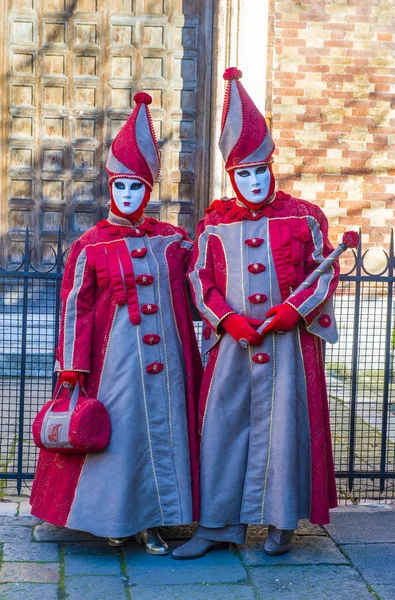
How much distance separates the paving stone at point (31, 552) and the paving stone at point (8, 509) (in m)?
0.38

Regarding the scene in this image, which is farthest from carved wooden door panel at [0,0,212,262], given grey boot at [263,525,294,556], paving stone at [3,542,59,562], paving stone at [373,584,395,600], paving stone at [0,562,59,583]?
paving stone at [373,584,395,600]

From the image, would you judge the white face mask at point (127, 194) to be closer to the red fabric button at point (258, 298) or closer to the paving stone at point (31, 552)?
the red fabric button at point (258, 298)

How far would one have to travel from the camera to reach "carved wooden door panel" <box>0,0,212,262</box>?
25.6ft

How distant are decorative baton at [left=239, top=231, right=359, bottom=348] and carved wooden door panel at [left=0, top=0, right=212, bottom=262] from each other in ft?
14.5

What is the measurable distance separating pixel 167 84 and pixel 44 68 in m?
1.09

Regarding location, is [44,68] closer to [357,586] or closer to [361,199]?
[361,199]

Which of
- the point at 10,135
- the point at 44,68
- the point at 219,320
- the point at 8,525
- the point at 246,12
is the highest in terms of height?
the point at 246,12

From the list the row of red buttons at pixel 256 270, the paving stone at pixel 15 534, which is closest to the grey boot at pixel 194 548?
the paving stone at pixel 15 534

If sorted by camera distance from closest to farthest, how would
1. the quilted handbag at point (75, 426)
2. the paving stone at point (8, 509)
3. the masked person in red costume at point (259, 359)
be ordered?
the quilted handbag at point (75, 426) < the masked person in red costume at point (259, 359) < the paving stone at point (8, 509)

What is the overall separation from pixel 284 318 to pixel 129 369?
67cm

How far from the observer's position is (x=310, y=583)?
3385mm

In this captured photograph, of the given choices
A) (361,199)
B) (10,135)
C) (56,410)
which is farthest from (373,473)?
(10,135)

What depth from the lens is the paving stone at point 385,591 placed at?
3270 mm

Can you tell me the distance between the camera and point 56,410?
366cm
